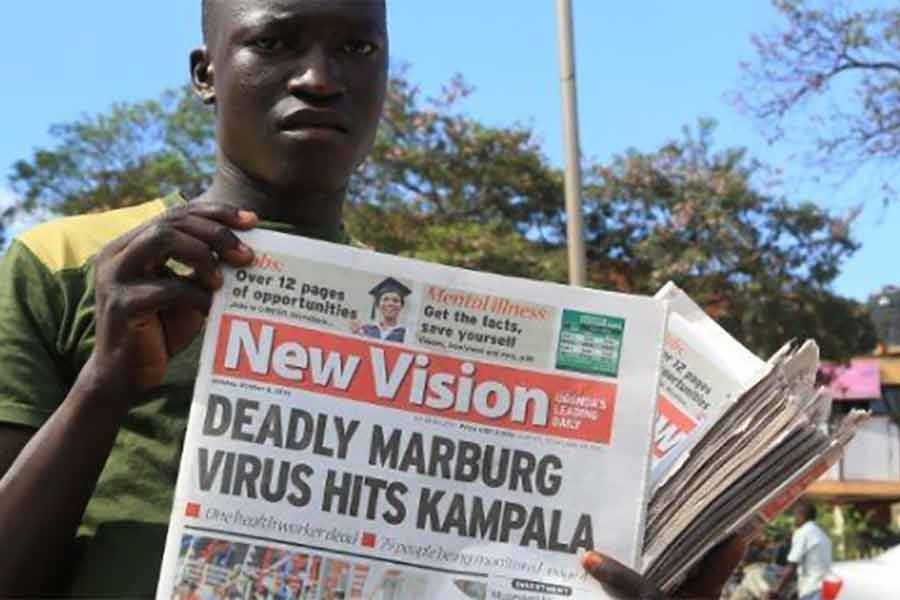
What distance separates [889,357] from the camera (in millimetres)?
37688

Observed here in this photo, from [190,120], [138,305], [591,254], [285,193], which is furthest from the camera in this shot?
[190,120]

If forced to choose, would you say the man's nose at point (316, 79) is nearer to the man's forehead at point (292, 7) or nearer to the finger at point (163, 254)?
the man's forehead at point (292, 7)

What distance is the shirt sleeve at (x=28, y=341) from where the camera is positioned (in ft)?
5.14

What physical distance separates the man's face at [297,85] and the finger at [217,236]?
0.77ft

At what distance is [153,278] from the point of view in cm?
146

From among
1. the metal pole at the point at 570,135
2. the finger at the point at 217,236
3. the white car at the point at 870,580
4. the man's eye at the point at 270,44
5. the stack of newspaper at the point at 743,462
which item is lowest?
the stack of newspaper at the point at 743,462

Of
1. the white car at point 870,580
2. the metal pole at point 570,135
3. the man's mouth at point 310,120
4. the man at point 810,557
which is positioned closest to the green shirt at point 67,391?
the man's mouth at point 310,120

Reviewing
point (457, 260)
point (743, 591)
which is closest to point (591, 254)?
point (457, 260)

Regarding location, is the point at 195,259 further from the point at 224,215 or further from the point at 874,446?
the point at 874,446

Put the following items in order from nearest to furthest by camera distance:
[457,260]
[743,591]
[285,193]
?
[285,193] < [743,591] < [457,260]

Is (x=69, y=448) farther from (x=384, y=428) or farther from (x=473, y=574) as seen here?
(x=473, y=574)

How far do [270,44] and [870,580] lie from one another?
5906mm

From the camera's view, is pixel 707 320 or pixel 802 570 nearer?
pixel 707 320

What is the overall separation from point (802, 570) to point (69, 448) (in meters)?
10.6
